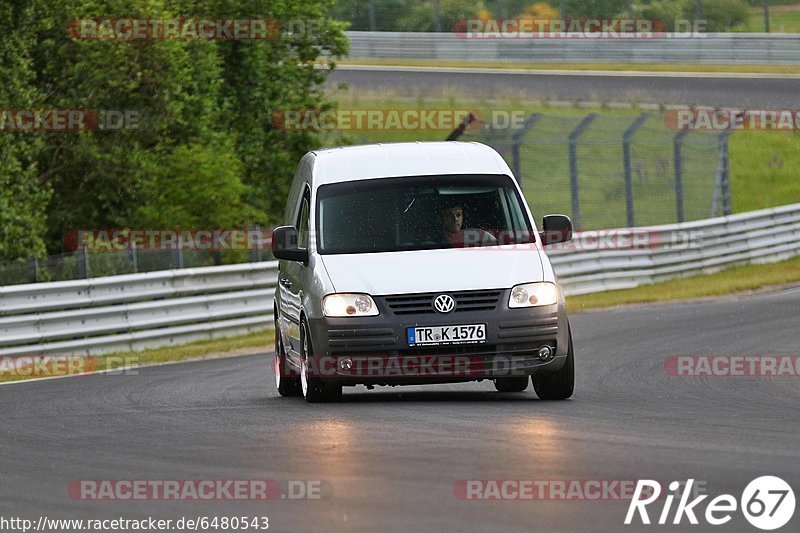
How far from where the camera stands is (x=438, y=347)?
1109cm

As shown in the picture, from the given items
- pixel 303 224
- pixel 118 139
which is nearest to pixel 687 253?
pixel 118 139

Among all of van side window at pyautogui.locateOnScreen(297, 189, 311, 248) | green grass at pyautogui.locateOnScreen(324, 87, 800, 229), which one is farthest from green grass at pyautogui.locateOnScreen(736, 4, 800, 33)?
van side window at pyautogui.locateOnScreen(297, 189, 311, 248)

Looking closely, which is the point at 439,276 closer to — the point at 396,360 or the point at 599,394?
the point at 396,360

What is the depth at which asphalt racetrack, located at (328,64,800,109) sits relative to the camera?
134ft

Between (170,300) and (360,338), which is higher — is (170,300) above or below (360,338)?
below

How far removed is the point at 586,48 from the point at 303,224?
32.9 metres

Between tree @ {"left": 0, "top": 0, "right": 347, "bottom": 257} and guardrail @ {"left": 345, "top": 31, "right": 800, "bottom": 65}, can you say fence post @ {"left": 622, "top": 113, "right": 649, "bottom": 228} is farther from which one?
guardrail @ {"left": 345, "top": 31, "right": 800, "bottom": 65}

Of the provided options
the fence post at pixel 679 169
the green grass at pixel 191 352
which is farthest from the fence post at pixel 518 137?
the green grass at pixel 191 352

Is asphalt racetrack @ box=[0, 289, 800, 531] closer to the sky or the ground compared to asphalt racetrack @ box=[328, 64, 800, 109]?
closer to the sky

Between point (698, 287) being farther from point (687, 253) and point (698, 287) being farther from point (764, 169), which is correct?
point (764, 169)

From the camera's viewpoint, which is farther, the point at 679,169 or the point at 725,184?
the point at 725,184

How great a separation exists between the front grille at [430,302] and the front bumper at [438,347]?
2cm

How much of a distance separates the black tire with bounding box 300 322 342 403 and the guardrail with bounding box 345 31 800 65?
32.9 m

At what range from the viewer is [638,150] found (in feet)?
131
